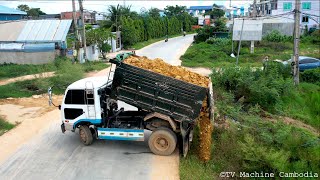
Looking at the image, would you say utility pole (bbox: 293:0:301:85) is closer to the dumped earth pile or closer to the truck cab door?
the dumped earth pile

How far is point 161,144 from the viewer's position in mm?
9664

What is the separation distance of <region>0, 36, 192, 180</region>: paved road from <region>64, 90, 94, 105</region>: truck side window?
1531 millimetres

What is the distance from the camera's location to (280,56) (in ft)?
90.0

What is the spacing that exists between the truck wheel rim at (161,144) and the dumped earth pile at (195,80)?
3.33 ft

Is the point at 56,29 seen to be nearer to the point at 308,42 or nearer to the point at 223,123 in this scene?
the point at 223,123

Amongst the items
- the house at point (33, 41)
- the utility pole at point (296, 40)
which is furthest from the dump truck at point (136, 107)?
the house at point (33, 41)

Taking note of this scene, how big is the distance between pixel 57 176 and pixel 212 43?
33289mm

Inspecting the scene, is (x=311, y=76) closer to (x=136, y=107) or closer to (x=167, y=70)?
(x=167, y=70)

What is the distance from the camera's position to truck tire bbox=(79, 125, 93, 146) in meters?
10.3

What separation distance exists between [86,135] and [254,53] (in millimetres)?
23085

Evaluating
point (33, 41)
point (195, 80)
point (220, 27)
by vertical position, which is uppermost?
point (220, 27)

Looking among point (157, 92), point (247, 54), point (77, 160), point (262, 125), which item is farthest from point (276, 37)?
point (77, 160)

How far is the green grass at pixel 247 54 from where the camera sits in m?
27.0

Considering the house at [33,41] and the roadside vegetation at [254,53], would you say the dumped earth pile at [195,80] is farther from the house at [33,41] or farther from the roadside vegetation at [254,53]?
the house at [33,41]
